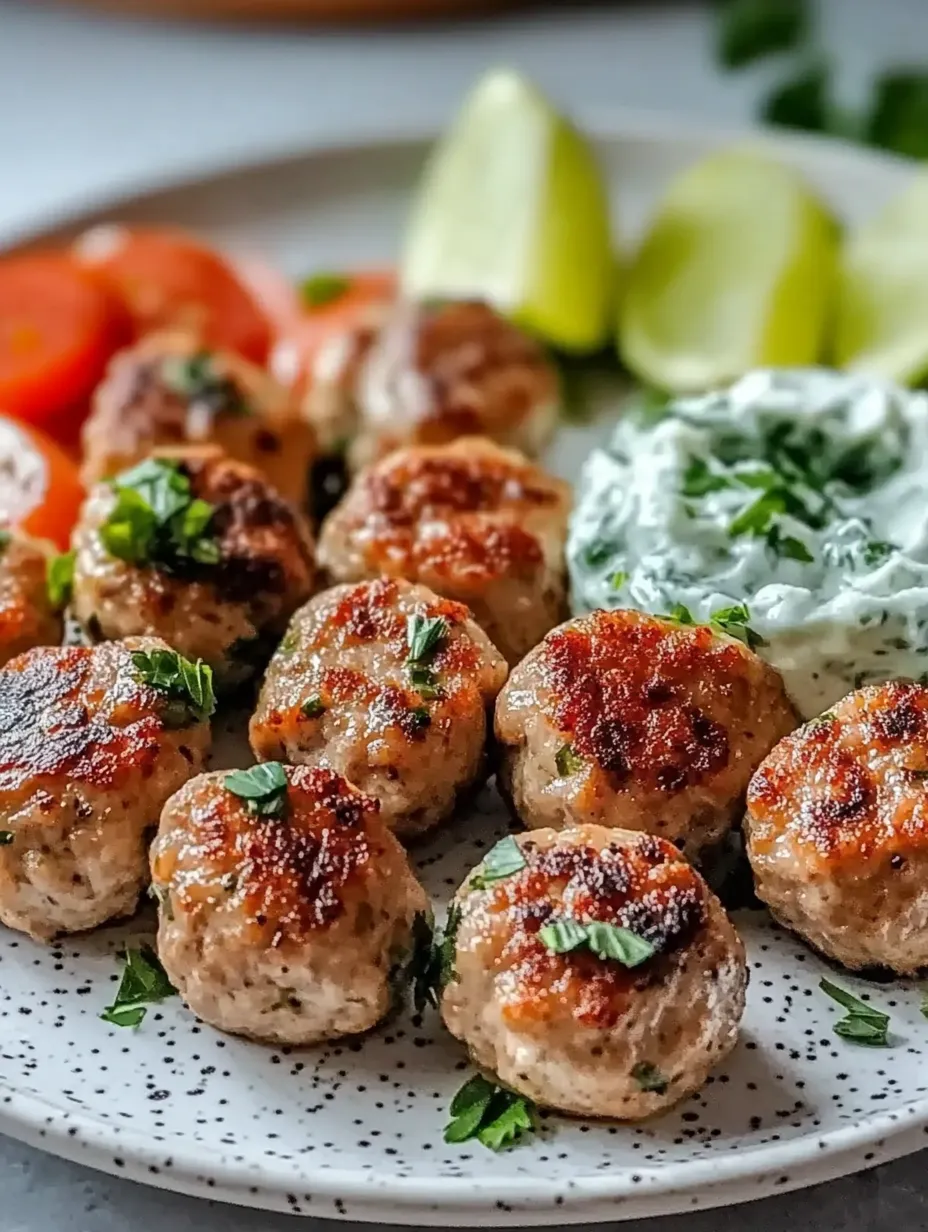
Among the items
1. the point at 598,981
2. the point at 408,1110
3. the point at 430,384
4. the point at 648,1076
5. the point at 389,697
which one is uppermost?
the point at 430,384

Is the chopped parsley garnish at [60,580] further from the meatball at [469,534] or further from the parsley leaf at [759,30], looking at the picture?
the parsley leaf at [759,30]

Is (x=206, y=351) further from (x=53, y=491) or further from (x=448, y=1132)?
(x=448, y=1132)

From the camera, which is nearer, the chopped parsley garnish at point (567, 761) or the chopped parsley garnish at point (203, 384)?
the chopped parsley garnish at point (567, 761)

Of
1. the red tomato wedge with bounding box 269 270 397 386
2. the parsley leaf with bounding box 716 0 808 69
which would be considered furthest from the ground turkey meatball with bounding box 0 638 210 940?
the parsley leaf with bounding box 716 0 808 69

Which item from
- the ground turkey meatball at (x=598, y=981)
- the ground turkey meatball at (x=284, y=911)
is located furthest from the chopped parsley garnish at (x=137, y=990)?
the ground turkey meatball at (x=598, y=981)

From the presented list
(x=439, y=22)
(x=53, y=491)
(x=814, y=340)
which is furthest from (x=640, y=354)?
(x=439, y=22)

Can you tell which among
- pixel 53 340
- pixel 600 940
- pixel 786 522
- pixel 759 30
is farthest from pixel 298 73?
pixel 600 940

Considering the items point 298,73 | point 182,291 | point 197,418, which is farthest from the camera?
point 298,73

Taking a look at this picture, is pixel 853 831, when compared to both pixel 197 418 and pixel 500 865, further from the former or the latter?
pixel 197 418
